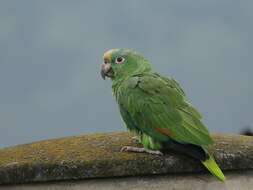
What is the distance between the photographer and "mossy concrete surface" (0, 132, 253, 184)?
234 inches

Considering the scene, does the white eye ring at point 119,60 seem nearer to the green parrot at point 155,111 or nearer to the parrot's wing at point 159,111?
the green parrot at point 155,111

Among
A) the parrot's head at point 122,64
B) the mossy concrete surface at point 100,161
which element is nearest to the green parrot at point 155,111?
the parrot's head at point 122,64

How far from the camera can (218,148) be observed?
6.30 meters

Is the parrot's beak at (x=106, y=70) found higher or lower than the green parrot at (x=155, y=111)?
higher

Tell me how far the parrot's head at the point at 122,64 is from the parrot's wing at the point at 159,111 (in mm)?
125

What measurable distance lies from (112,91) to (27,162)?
1.11 m


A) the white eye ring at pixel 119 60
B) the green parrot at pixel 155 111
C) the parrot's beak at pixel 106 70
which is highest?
the white eye ring at pixel 119 60

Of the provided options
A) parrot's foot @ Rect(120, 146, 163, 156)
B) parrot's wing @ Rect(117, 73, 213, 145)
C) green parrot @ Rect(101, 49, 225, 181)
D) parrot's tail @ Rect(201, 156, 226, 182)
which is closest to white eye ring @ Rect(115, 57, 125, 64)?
green parrot @ Rect(101, 49, 225, 181)

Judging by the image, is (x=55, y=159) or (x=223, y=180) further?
(x=55, y=159)

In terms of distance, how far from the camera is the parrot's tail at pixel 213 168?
5.71 m

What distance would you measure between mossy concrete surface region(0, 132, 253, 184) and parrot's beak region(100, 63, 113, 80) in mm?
747

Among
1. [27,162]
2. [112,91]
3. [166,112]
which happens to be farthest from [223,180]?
[27,162]

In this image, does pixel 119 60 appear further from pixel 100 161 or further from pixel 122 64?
pixel 100 161

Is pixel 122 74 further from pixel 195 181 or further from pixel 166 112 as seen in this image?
pixel 195 181
